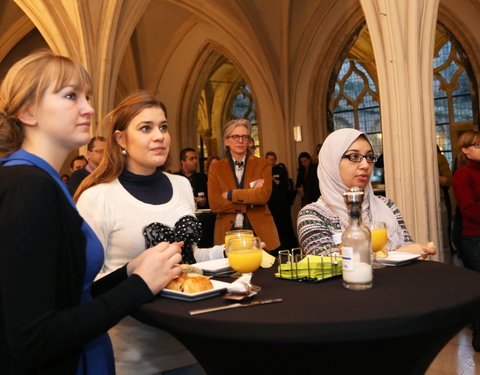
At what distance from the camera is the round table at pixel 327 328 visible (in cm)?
147

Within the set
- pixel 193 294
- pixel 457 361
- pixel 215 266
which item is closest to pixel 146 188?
pixel 215 266

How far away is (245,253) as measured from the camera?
2037mm

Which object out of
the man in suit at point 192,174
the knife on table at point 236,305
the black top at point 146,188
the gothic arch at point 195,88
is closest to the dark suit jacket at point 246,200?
the man in suit at point 192,174

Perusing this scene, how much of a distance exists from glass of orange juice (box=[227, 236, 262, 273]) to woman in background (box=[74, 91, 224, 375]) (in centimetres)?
45

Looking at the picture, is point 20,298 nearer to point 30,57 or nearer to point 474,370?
point 30,57

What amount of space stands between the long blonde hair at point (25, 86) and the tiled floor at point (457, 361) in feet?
10.9

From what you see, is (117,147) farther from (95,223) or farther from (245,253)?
(245,253)

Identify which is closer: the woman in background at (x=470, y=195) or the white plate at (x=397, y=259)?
the white plate at (x=397, y=259)

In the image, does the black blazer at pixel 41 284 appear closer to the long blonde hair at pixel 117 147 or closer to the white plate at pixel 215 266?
the white plate at pixel 215 266

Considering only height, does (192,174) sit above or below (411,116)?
below

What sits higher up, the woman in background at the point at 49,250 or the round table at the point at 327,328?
the woman in background at the point at 49,250

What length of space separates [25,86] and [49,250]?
0.52 m

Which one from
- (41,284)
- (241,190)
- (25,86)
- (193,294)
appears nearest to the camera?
(41,284)

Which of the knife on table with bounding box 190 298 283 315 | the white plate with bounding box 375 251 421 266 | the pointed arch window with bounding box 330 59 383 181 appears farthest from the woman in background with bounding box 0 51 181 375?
the pointed arch window with bounding box 330 59 383 181
